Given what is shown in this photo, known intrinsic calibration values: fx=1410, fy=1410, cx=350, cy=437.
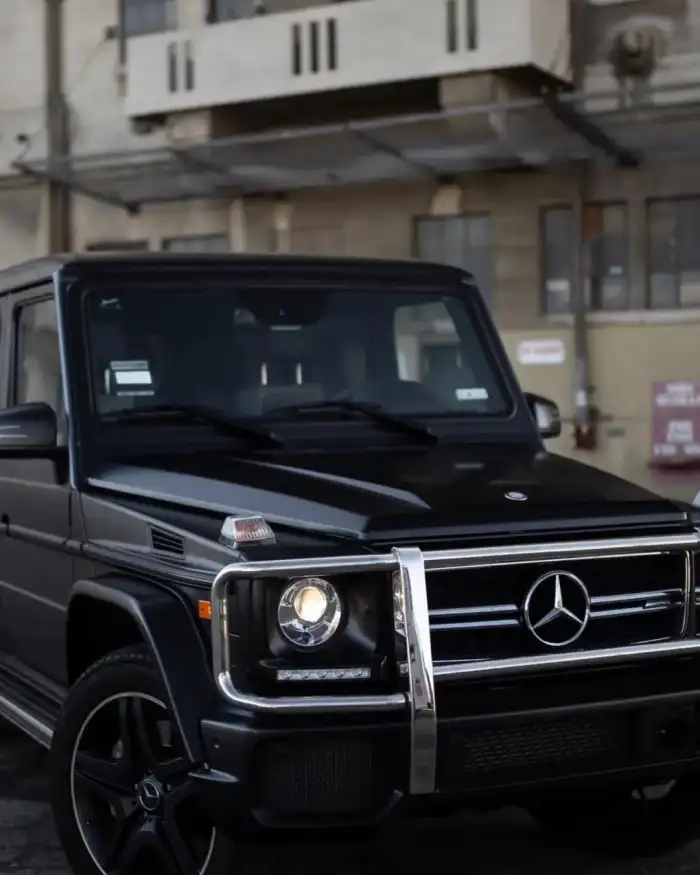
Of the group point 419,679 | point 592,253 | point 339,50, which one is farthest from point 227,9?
point 419,679

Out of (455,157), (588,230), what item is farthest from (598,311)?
(455,157)

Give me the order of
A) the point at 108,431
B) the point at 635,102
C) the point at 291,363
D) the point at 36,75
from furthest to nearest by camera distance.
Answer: the point at 36,75 → the point at 635,102 → the point at 291,363 → the point at 108,431

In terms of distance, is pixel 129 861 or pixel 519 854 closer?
pixel 129 861

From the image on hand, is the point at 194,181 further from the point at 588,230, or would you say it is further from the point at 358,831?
the point at 358,831

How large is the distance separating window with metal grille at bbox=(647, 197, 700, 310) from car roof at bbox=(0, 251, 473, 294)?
11.6 metres

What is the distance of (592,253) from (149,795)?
13.7m

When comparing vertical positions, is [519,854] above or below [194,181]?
below

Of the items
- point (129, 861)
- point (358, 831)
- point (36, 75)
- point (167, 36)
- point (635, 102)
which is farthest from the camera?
point (36, 75)

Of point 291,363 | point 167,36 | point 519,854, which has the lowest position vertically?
point 519,854

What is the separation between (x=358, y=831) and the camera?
3.39 metres

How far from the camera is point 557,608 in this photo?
356 centimetres

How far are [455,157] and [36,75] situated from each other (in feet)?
23.1

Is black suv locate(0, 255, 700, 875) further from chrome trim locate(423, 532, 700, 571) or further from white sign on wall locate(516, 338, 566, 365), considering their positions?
white sign on wall locate(516, 338, 566, 365)

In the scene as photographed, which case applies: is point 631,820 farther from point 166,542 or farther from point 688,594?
point 166,542
